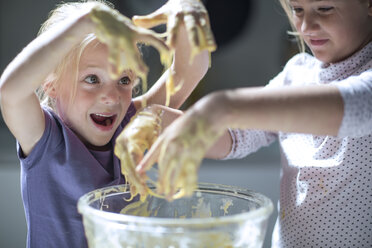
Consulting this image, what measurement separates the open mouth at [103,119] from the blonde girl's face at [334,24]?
363mm

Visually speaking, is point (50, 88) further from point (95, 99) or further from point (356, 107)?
point (356, 107)

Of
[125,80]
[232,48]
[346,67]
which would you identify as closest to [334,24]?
[346,67]

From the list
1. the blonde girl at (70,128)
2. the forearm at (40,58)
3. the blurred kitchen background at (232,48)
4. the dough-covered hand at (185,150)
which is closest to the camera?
the dough-covered hand at (185,150)

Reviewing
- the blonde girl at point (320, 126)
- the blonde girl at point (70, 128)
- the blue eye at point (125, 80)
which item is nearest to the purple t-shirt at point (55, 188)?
the blonde girl at point (70, 128)

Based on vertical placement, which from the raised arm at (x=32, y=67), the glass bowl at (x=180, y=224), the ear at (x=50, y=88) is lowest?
the glass bowl at (x=180, y=224)

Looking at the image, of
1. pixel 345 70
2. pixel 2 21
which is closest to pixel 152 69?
pixel 2 21

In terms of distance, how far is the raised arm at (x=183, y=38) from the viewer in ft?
1.56

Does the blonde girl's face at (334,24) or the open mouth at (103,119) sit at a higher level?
the blonde girl's face at (334,24)

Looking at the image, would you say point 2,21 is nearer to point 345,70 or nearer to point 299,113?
point 345,70

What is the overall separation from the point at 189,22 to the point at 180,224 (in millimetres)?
223

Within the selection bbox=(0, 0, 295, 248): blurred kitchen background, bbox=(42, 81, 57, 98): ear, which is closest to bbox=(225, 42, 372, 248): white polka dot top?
bbox=(42, 81, 57, 98): ear

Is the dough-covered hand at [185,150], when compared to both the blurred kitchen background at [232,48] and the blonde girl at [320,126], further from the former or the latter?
the blurred kitchen background at [232,48]

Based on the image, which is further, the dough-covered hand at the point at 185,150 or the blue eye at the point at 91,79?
the blue eye at the point at 91,79

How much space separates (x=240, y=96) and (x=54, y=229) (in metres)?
0.43
